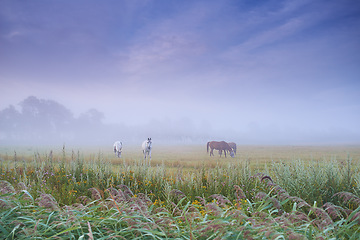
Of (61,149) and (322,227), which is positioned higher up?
(61,149)

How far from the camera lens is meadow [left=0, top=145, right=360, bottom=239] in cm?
286

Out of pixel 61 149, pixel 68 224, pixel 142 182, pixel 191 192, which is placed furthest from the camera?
pixel 61 149

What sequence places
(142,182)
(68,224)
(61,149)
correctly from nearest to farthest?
1. (68,224)
2. (142,182)
3. (61,149)

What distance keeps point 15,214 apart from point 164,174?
16.7ft

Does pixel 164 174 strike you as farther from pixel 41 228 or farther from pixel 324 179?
pixel 41 228

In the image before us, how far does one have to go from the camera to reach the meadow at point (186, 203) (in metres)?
2.86

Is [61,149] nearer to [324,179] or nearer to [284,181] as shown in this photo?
Answer: [284,181]

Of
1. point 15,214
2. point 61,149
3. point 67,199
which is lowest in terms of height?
point 67,199

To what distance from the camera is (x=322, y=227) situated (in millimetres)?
3170

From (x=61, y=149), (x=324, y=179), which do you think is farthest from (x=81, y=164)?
(x=324, y=179)

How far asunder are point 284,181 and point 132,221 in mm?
5362

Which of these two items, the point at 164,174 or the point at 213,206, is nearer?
the point at 213,206

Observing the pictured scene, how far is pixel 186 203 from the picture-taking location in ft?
20.7

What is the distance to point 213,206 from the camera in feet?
10.8
